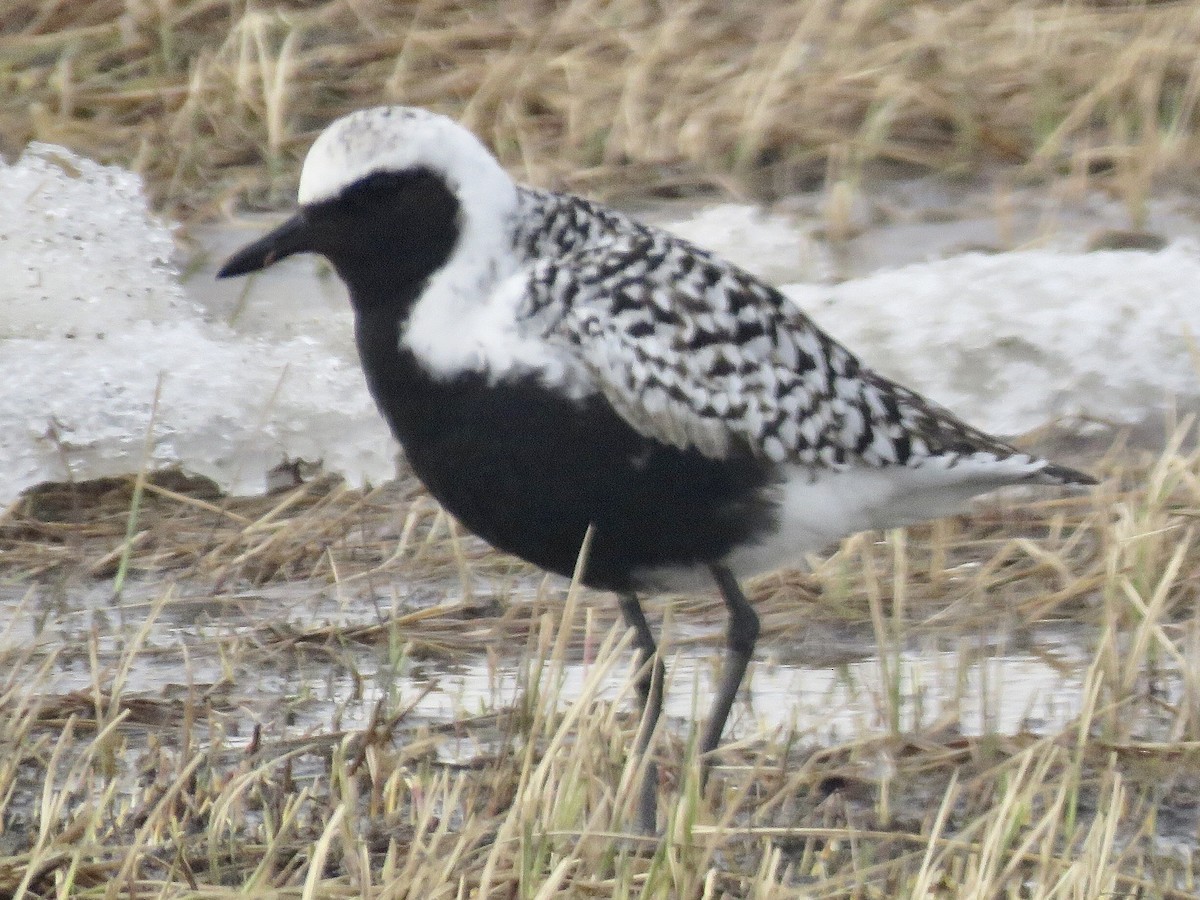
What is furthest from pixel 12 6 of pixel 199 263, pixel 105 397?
pixel 105 397

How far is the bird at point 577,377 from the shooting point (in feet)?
13.0

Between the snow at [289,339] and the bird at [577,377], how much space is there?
83.8 inches

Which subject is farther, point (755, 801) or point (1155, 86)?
point (1155, 86)

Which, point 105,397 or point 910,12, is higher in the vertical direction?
point 910,12

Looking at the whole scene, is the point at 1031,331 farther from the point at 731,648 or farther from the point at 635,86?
the point at 731,648

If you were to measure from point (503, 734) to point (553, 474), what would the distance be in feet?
1.71

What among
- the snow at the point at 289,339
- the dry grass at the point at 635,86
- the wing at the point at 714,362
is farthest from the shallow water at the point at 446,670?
the dry grass at the point at 635,86

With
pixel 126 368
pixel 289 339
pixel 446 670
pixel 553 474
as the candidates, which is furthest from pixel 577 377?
pixel 289 339

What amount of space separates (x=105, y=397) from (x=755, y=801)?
121 inches

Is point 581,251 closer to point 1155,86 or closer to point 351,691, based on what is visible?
point 351,691

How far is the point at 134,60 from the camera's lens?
8609mm

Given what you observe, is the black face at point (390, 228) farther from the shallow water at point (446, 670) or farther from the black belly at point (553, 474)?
the shallow water at point (446, 670)

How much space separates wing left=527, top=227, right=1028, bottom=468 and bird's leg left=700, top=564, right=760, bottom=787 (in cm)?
27

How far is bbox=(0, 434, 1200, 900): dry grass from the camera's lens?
346cm
